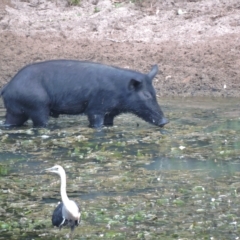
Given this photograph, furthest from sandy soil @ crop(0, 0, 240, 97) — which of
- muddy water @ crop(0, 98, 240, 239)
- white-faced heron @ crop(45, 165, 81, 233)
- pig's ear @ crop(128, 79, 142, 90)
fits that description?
white-faced heron @ crop(45, 165, 81, 233)

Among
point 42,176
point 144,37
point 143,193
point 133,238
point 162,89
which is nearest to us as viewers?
point 133,238

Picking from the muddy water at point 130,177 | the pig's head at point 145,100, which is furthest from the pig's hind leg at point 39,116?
the pig's head at point 145,100

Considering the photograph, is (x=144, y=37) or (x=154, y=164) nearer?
(x=154, y=164)

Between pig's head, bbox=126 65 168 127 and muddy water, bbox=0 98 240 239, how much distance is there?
6.6 inches

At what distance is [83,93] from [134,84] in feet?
2.45

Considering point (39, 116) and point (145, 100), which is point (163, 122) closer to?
point (145, 100)

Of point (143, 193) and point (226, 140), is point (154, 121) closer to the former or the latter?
point (226, 140)

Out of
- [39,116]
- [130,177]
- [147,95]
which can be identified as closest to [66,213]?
[130,177]

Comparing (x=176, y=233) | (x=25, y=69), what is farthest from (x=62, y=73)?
(x=176, y=233)

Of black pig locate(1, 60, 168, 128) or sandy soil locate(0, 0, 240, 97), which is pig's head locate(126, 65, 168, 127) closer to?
black pig locate(1, 60, 168, 128)

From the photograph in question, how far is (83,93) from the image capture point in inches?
511

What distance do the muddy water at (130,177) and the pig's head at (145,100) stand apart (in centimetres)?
17

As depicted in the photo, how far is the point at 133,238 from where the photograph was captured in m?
7.35

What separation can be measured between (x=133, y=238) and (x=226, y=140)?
4.56 meters
